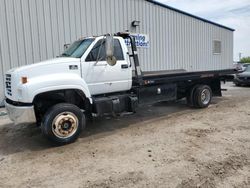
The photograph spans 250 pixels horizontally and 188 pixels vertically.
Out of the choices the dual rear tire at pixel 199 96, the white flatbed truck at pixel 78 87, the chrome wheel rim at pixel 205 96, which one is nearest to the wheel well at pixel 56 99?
the white flatbed truck at pixel 78 87

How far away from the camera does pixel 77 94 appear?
596 centimetres

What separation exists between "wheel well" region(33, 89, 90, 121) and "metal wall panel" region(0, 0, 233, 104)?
4.27 m

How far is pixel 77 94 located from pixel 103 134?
111 cm

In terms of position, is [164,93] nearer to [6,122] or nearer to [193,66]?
[6,122]

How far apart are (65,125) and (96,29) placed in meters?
7.01

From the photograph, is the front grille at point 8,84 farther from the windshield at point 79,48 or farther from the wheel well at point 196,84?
the wheel well at point 196,84

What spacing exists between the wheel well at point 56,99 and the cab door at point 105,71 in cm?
32

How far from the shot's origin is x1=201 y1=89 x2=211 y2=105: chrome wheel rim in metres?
8.96

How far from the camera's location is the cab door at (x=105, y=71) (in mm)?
6027

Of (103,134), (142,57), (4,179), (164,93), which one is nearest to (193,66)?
(142,57)

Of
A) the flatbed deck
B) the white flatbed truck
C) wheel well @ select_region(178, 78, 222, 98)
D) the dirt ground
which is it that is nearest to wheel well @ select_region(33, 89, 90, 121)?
the white flatbed truck

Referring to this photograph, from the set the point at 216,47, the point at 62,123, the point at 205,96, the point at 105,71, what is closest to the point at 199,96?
the point at 205,96

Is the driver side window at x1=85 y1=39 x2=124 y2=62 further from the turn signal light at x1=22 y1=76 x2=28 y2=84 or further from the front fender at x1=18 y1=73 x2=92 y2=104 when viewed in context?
the turn signal light at x1=22 y1=76 x2=28 y2=84

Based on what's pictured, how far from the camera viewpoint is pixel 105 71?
6207mm
